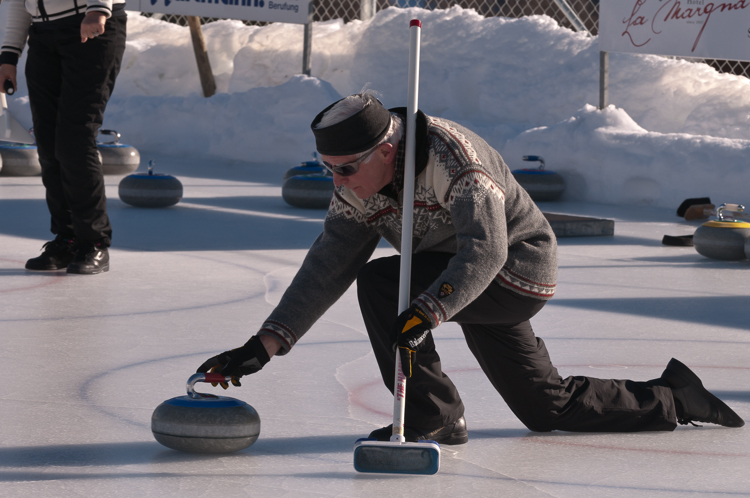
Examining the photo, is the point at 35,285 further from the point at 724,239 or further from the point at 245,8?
the point at 245,8

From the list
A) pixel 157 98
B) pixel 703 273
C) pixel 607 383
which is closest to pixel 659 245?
pixel 703 273

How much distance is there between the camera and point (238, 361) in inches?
89.1

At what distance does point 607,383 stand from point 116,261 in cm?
317

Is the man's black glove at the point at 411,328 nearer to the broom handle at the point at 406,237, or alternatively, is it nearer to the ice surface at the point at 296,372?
the broom handle at the point at 406,237

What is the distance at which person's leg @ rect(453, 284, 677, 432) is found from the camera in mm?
2354

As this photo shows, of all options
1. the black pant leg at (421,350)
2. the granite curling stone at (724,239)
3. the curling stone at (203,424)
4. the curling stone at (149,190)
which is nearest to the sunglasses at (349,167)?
the black pant leg at (421,350)

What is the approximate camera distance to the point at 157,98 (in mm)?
12609

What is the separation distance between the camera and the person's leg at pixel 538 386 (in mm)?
2354

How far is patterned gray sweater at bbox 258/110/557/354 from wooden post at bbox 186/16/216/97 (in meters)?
11.0

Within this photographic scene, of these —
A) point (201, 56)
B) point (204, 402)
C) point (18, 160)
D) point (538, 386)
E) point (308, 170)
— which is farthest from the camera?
point (201, 56)

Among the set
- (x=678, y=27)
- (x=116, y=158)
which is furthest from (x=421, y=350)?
(x=116, y=158)

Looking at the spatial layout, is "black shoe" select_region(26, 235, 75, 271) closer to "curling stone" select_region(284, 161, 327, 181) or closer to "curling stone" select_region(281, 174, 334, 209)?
"curling stone" select_region(281, 174, 334, 209)

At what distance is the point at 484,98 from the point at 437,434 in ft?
29.4

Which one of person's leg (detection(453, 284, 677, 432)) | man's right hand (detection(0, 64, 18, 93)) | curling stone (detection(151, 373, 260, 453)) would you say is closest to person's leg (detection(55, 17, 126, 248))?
man's right hand (detection(0, 64, 18, 93))
